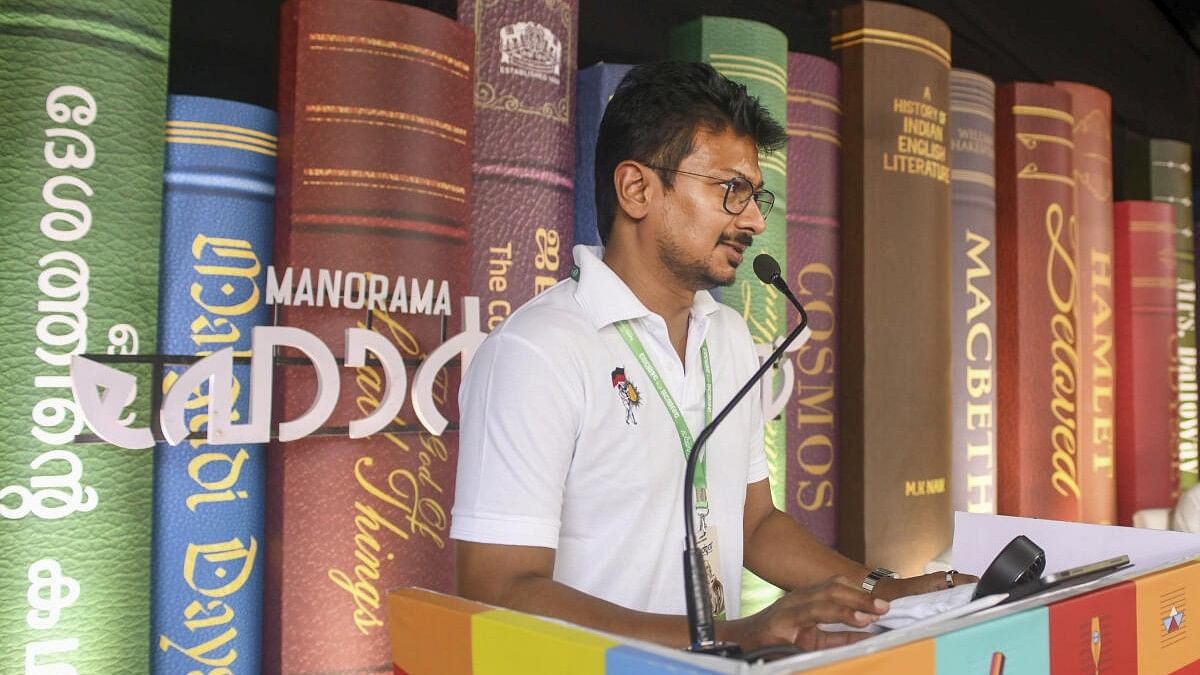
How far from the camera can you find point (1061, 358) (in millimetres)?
1604

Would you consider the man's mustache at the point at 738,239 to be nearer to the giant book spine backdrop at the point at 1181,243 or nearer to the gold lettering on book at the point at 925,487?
the gold lettering on book at the point at 925,487

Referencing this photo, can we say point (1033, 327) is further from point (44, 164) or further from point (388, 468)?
point (44, 164)

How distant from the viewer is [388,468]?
981mm

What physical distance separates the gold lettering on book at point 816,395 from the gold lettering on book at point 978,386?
0.29 m

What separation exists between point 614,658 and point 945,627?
0.16 m

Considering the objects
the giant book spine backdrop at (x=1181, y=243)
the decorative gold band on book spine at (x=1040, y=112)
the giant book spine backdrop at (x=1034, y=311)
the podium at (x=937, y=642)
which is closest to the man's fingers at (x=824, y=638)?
the podium at (x=937, y=642)

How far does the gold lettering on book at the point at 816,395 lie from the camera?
1319 millimetres

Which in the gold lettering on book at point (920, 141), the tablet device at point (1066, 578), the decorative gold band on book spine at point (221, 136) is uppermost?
the gold lettering on book at point (920, 141)

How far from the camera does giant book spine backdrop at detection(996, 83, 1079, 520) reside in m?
1.57

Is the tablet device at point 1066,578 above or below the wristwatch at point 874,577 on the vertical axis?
above

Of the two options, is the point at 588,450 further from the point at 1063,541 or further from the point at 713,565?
the point at 1063,541

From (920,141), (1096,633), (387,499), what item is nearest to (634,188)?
(387,499)

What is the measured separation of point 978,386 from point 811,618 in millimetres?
1074

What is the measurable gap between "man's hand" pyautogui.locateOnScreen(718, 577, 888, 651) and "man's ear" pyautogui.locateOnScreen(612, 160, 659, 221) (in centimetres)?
41
